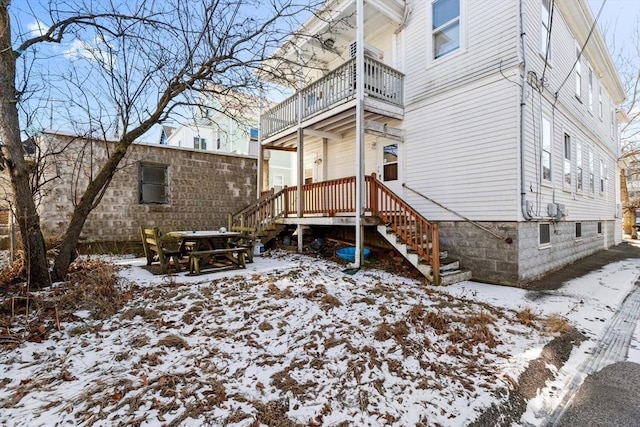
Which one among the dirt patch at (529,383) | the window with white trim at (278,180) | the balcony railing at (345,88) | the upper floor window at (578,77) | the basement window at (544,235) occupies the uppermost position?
the upper floor window at (578,77)

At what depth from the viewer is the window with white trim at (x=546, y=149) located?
6934mm

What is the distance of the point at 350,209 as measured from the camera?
7.41 meters

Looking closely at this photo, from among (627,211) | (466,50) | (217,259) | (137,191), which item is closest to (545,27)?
(466,50)

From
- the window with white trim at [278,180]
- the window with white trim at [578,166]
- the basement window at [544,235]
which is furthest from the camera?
the window with white trim at [278,180]

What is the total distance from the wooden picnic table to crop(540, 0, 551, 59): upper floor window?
8477mm

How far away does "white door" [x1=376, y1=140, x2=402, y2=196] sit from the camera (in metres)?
8.37

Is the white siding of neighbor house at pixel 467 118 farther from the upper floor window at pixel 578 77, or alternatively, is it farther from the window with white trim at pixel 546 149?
the upper floor window at pixel 578 77

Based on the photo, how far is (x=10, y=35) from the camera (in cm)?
466

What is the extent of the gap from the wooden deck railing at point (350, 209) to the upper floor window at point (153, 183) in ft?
8.09

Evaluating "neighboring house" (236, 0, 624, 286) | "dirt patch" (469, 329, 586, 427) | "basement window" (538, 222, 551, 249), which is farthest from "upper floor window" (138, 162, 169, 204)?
"basement window" (538, 222, 551, 249)

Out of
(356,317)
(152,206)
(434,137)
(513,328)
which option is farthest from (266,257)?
(513,328)

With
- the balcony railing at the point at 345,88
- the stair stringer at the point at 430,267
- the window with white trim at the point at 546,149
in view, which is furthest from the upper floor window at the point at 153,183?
the window with white trim at the point at 546,149

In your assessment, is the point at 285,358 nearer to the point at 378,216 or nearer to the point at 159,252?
the point at 159,252

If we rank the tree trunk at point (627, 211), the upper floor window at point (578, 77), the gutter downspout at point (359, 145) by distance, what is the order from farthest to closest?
the tree trunk at point (627, 211) < the upper floor window at point (578, 77) < the gutter downspout at point (359, 145)
